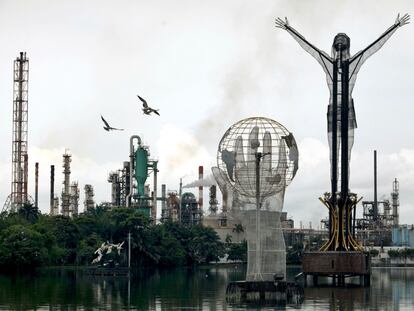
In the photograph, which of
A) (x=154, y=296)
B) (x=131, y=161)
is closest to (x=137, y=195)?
(x=131, y=161)

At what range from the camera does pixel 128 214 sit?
134 meters

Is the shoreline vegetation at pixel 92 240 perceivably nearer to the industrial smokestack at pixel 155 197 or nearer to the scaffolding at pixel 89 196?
the industrial smokestack at pixel 155 197

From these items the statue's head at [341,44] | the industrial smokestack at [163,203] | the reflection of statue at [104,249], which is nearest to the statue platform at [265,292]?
the statue's head at [341,44]

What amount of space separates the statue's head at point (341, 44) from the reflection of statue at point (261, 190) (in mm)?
30236

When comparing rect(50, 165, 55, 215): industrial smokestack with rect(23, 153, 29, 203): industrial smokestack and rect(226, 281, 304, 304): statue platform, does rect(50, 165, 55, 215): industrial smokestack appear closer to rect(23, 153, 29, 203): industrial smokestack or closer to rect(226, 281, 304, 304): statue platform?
rect(23, 153, 29, 203): industrial smokestack

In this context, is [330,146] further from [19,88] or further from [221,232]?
[221,232]

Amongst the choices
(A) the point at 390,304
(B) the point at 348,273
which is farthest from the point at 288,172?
(B) the point at 348,273

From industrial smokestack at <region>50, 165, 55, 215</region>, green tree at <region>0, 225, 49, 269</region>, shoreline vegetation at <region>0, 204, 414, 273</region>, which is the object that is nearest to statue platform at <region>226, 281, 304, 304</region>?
green tree at <region>0, 225, 49, 269</region>

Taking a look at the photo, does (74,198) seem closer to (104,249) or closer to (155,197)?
(155,197)

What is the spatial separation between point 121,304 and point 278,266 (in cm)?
1051

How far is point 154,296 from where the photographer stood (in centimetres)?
7100

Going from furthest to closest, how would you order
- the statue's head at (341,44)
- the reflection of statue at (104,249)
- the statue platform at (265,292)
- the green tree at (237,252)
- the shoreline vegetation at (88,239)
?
the green tree at (237,252)
the shoreline vegetation at (88,239)
the reflection of statue at (104,249)
the statue's head at (341,44)
the statue platform at (265,292)

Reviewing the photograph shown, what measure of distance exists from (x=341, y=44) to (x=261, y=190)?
34.3 m

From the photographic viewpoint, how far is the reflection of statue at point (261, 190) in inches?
2486
